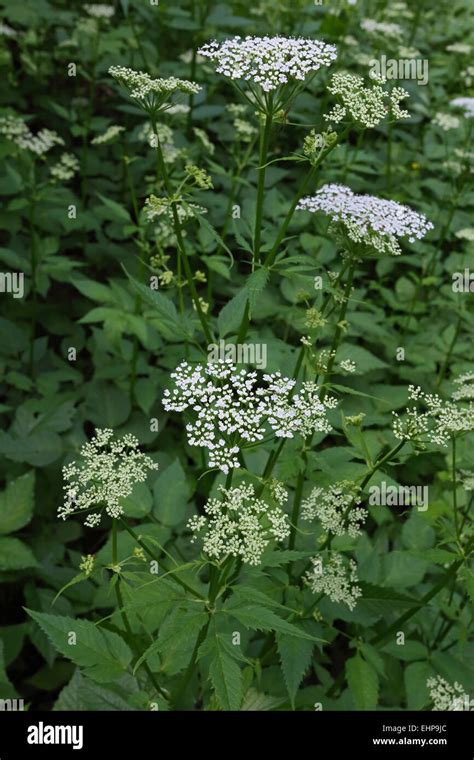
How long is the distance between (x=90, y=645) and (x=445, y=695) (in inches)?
68.0

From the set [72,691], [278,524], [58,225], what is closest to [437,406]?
[278,524]

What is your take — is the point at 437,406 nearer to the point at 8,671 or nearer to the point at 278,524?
the point at 278,524

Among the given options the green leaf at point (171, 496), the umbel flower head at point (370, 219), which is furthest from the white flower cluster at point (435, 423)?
the green leaf at point (171, 496)

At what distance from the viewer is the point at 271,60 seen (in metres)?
2.87

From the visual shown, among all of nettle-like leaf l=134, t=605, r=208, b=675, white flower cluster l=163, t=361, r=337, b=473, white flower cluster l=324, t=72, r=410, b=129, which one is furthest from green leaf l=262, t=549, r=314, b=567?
white flower cluster l=324, t=72, r=410, b=129

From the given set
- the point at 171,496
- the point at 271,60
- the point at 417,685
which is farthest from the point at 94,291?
the point at 417,685

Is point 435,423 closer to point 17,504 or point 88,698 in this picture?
point 88,698

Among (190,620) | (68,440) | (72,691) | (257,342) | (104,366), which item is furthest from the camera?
(104,366)

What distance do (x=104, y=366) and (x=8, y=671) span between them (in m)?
2.18

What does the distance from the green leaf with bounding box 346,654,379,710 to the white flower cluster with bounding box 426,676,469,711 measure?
0.93ft

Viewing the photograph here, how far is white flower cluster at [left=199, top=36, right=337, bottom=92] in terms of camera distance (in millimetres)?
2846

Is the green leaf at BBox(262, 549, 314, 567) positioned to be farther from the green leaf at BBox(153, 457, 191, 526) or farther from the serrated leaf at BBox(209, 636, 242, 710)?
the green leaf at BBox(153, 457, 191, 526)

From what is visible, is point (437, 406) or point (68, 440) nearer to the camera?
point (437, 406)

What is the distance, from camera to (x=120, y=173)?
6.67m
